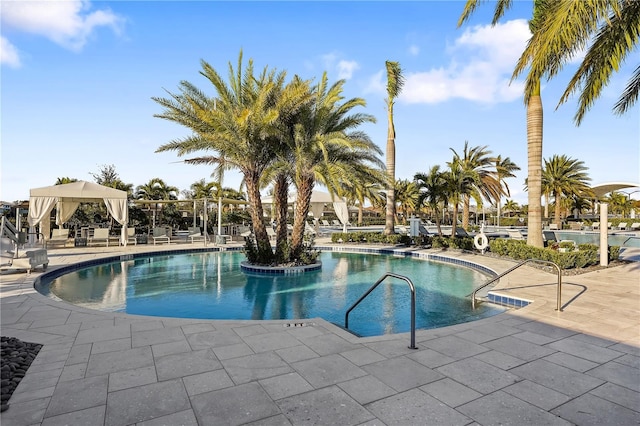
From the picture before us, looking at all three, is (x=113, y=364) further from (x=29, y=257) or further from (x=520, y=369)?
(x=29, y=257)

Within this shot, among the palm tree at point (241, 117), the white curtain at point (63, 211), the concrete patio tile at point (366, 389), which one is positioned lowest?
the concrete patio tile at point (366, 389)

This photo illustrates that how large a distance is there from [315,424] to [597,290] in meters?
7.60

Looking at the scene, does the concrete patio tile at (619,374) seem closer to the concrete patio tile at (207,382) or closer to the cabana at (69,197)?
the concrete patio tile at (207,382)

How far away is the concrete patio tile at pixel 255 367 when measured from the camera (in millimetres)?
3369

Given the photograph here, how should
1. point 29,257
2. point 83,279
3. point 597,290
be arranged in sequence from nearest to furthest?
point 597,290, point 29,257, point 83,279

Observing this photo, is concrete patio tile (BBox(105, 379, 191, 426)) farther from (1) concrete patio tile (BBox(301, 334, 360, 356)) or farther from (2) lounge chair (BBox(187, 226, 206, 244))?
(2) lounge chair (BBox(187, 226, 206, 244))

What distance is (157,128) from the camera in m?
12.6

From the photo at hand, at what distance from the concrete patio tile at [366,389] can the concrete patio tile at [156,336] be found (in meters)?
2.32

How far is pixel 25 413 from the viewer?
8.86ft

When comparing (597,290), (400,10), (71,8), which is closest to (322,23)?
(400,10)

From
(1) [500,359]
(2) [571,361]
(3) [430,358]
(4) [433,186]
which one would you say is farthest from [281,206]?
(2) [571,361]

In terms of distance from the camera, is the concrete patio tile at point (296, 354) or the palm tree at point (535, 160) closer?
the concrete patio tile at point (296, 354)

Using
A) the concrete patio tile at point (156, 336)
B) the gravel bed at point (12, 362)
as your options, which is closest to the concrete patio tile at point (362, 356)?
the concrete patio tile at point (156, 336)

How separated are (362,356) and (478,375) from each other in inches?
46.0
